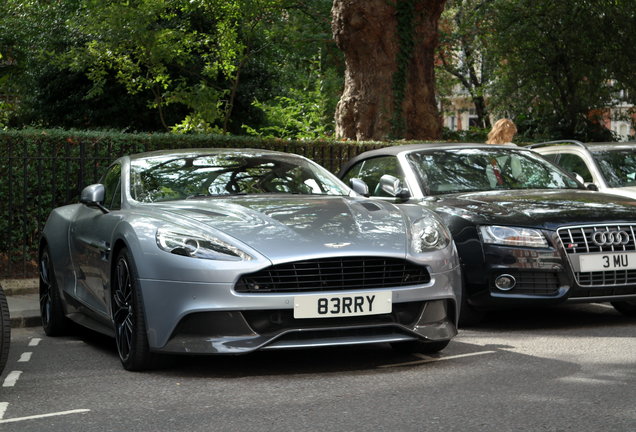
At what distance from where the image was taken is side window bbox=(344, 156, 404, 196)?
975 centimetres

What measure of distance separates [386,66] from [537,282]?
11553 millimetres

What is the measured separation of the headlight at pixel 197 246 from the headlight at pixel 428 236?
A: 114cm

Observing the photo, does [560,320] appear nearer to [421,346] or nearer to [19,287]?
[421,346]

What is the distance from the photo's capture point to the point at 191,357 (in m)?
7.16

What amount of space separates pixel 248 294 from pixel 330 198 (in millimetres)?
1643

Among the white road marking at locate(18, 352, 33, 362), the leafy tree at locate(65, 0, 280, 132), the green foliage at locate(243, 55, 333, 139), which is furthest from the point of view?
the green foliage at locate(243, 55, 333, 139)

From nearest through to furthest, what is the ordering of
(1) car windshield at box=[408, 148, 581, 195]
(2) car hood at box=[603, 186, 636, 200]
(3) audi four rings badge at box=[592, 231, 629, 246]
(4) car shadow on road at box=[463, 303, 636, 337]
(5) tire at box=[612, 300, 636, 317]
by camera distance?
(3) audi four rings badge at box=[592, 231, 629, 246] → (4) car shadow on road at box=[463, 303, 636, 337] → (5) tire at box=[612, 300, 636, 317] → (1) car windshield at box=[408, 148, 581, 195] → (2) car hood at box=[603, 186, 636, 200]

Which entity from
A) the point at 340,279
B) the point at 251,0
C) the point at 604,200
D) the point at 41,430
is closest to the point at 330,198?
the point at 340,279

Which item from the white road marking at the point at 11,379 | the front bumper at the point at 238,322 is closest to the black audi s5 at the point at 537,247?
the front bumper at the point at 238,322

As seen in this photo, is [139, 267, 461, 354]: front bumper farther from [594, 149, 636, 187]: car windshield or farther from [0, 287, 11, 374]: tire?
[594, 149, 636, 187]: car windshield

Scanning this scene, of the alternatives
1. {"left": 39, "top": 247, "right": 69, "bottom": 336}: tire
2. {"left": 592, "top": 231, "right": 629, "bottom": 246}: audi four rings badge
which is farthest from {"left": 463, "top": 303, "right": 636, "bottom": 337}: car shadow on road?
{"left": 39, "top": 247, "right": 69, "bottom": 336}: tire

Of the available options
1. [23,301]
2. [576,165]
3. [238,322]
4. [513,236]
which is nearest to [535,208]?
[513,236]

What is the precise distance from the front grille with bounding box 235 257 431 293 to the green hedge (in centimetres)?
646

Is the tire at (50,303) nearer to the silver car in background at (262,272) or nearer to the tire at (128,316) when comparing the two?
the silver car in background at (262,272)
